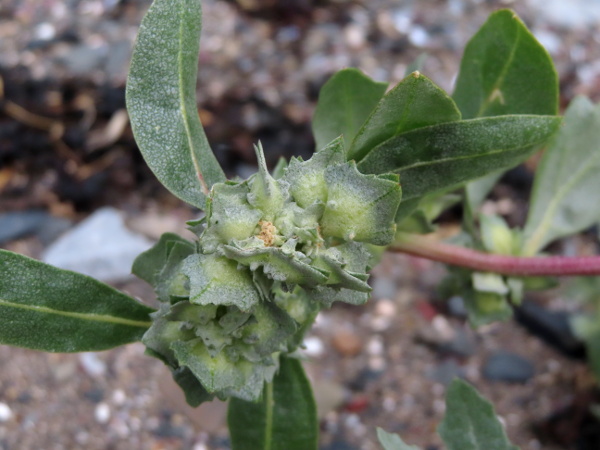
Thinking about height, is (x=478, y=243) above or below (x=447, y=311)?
above

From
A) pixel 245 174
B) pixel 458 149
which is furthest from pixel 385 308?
pixel 458 149

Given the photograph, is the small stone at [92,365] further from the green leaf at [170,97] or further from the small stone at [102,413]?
the green leaf at [170,97]

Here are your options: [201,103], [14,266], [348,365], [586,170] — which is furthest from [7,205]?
[586,170]

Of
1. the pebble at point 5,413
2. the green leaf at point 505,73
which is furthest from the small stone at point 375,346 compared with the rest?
the green leaf at point 505,73

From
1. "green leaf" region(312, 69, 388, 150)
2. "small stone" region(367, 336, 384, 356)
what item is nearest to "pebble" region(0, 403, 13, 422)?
"small stone" region(367, 336, 384, 356)

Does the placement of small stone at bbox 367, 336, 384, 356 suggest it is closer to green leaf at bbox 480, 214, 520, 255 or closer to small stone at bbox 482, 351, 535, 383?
small stone at bbox 482, 351, 535, 383

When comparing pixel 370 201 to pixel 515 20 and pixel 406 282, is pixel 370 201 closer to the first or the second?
pixel 515 20
